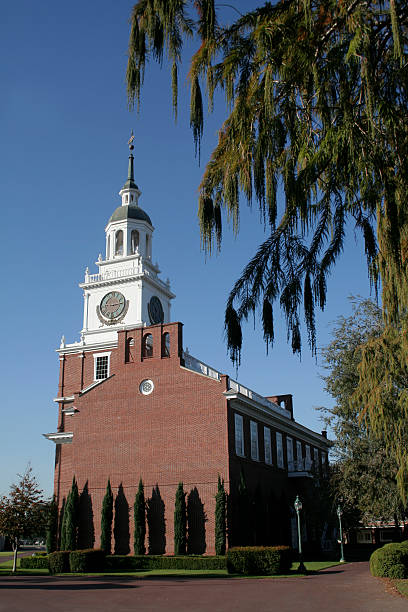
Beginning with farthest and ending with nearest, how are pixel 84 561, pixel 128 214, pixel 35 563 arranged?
pixel 128 214 < pixel 35 563 < pixel 84 561

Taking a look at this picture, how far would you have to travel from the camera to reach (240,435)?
35531mm

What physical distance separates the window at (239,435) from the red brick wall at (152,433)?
1.65 meters

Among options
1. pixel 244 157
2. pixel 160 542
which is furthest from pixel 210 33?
pixel 160 542

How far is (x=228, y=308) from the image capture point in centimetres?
666

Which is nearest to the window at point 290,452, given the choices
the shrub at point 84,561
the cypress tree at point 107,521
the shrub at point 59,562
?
the cypress tree at point 107,521

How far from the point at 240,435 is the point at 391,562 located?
42.5 feet

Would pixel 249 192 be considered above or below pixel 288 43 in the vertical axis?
below

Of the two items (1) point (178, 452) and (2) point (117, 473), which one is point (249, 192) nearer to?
(1) point (178, 452)

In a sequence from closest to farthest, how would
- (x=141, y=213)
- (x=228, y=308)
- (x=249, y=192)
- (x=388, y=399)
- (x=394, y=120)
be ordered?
(x=394, y=120), (x=249, y=192), (x=228, y=308), (x=388, y=399), (x=141, y=213)

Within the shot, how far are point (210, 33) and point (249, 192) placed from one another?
5.21ft

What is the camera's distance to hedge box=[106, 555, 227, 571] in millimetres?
29125

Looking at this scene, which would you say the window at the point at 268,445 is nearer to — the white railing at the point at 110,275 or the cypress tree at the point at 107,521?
the cypress tree at the point at 107,521

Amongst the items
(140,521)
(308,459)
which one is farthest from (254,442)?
(308,459)

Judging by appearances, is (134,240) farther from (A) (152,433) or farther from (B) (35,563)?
(B) (35,563)
